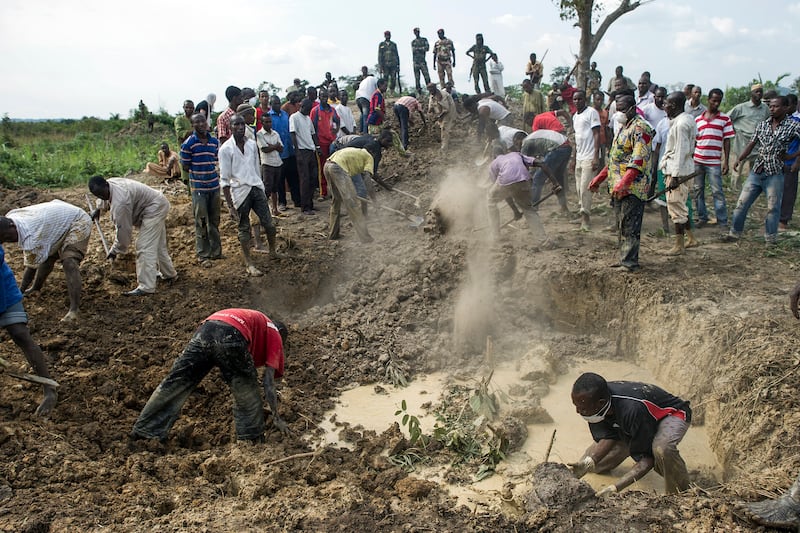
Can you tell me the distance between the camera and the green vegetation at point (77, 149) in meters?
13.1

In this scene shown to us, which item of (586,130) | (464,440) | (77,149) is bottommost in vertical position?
(464,440)

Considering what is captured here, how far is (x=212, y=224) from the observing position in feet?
25.8

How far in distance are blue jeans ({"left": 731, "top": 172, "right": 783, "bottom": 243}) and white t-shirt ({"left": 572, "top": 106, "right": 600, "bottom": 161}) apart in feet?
6.38

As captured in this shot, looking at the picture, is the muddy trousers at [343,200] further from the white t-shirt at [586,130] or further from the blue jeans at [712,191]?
the blue jeans at [712,191]

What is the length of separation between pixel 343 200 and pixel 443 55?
7.55m

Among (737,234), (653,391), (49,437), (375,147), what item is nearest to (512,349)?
(653,391)

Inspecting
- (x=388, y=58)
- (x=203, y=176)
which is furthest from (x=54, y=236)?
(x=388, y=58)

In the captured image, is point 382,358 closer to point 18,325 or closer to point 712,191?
point 18,325

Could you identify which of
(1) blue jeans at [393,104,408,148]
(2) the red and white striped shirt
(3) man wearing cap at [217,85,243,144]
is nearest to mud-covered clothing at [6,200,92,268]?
(3) man wearing cap at [217,85,243,144]

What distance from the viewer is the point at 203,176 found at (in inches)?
293

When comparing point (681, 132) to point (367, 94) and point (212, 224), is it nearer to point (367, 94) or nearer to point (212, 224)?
point (212, 224)

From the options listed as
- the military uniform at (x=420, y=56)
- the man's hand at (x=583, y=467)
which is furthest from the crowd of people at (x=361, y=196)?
the military uniform at (x=420, y=56)

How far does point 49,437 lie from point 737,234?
7760mm

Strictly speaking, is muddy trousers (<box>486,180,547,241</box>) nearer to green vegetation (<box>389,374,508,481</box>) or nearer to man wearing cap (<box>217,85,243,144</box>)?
green vegetation (<box>389,374,508,481</box>)
